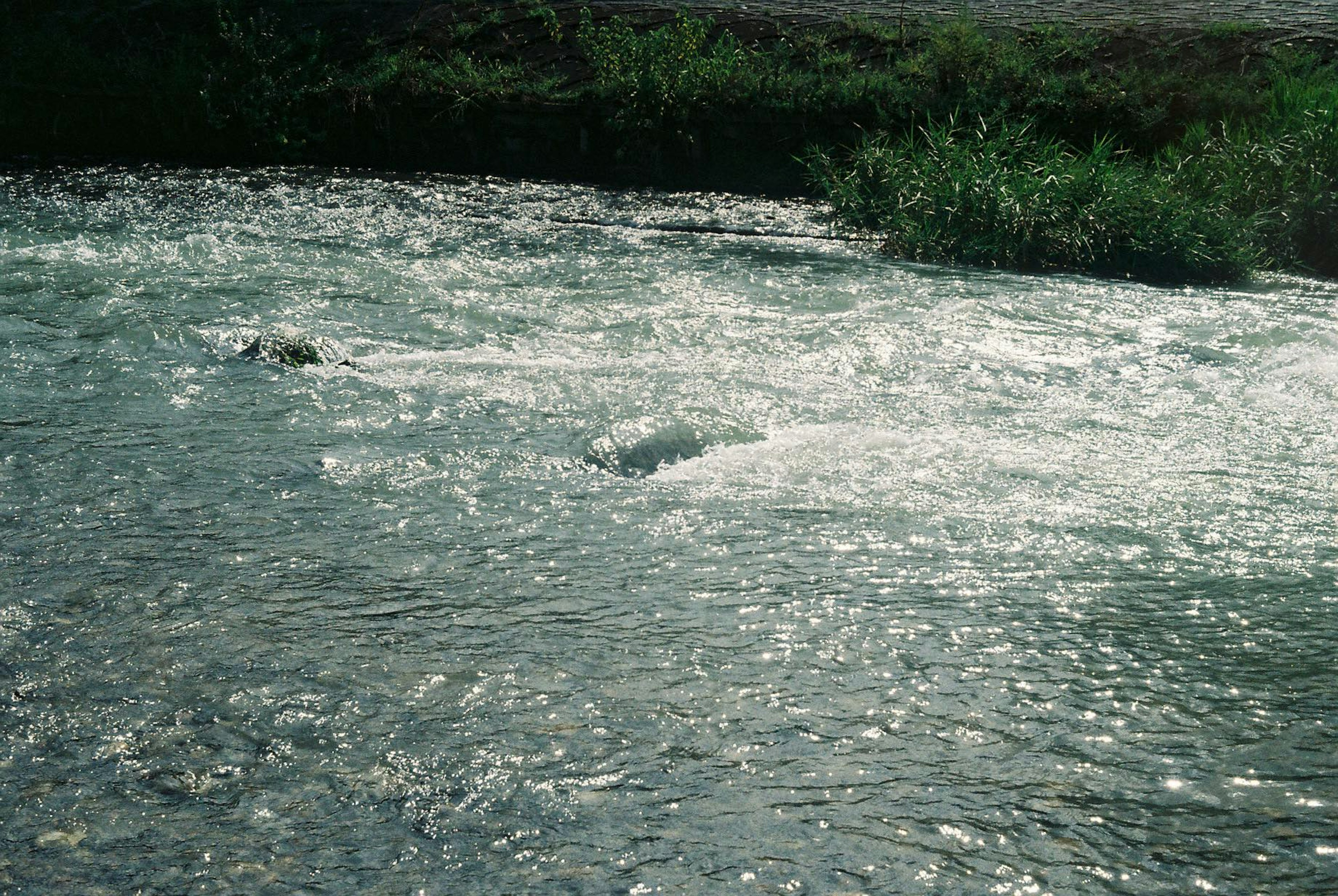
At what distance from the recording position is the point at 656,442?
16.4 ft

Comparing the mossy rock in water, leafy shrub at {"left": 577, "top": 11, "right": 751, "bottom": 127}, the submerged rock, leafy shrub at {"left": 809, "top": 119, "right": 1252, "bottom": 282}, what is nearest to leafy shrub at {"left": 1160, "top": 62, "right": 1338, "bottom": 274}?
leafy shrub at {"left": 809, "top": 119, "right": 1252, "bottom": 282}

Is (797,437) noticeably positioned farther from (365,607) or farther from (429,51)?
(429,51)

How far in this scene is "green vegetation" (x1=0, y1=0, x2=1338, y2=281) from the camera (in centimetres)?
893

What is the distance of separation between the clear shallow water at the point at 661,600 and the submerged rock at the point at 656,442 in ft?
0.08

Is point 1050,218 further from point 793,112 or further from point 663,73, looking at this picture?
point 663,73

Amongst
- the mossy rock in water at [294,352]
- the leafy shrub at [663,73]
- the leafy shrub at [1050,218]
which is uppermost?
the leafy shrub at [663,73]

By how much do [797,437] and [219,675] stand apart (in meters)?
2.63

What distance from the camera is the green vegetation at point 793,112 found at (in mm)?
8930

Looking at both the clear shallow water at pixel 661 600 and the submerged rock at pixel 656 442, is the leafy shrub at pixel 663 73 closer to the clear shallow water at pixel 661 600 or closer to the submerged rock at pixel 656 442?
the clear shallow water at pixel 661 600

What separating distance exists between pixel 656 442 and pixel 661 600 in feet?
4.48

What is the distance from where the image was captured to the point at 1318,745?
310 centimetres

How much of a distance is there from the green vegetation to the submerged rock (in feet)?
13.7

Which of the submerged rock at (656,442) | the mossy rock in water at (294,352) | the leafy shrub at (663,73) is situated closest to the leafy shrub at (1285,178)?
the leafy shrub at (663,73)

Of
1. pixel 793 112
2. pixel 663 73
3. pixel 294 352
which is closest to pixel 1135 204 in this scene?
pixel 793 112
